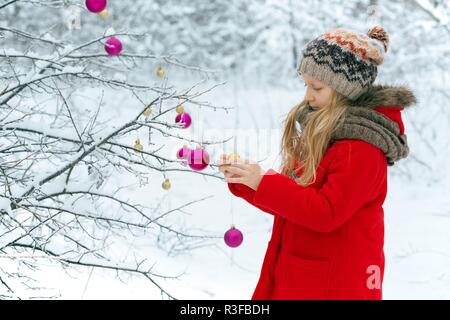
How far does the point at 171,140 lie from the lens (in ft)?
9.83

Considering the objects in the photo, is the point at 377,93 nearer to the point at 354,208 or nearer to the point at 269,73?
the point at 354,208

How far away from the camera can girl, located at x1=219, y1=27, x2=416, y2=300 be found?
1.73 m

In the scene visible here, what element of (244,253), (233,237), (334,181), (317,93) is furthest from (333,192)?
(244,253)

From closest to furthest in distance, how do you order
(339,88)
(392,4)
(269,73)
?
(339,88), (392,4), (269,73)

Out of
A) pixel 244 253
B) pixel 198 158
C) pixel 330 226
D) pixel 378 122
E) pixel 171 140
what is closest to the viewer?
pixel 330 226

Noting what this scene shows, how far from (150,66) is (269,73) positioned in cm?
219

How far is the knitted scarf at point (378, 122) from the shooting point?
1775mm

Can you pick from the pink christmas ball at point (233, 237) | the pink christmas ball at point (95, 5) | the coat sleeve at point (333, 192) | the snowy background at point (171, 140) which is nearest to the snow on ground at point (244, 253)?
the snowy background at point (171, 140)

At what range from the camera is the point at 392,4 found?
10.0m

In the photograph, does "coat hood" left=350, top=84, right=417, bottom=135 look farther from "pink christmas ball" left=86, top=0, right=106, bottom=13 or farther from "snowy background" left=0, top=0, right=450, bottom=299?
"pink christmas ball" left=86, top=0, right=106, bottom=13

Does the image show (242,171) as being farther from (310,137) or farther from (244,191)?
(310,137)

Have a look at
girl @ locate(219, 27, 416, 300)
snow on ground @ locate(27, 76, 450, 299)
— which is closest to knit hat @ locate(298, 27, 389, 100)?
girl @ locate(219, 27, 416, 300)

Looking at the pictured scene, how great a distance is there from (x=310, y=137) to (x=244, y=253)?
4739 millimetres
